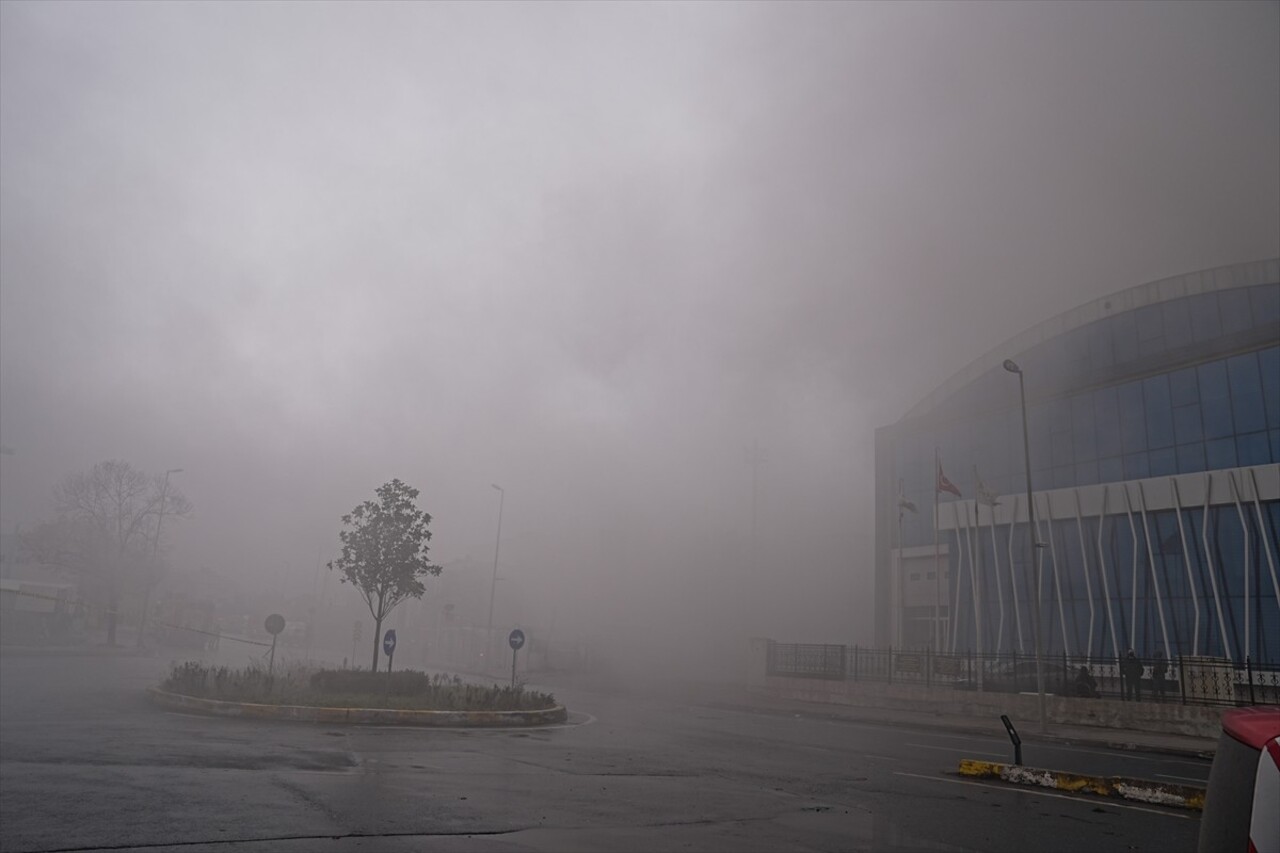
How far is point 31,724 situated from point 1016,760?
14615 mm

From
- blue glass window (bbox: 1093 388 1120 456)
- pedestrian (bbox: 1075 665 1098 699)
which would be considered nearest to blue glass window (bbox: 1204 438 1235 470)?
blue glass window (bbox: 1093 388 1120 456)

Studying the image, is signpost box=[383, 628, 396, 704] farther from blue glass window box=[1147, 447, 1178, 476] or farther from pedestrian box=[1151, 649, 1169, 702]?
blue glass window box=[1147, 447, 1178, 476]

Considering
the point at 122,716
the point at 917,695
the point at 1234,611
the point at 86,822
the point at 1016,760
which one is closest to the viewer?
the point at 86,822

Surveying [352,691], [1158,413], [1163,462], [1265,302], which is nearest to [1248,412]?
[1158,413]

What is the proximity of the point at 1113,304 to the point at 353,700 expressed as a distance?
39654 mm

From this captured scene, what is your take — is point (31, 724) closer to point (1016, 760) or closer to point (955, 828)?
point (955, 828)

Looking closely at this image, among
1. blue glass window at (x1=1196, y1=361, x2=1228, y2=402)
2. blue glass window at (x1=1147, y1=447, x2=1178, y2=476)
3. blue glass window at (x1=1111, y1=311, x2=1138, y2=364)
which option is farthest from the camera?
blue glass window at (x1=1111, y1=311, x2=1138, y2=364)

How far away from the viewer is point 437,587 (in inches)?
2975

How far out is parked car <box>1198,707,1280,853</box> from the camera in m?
2.53

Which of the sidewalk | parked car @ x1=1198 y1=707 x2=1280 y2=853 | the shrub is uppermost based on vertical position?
parked car @ x1=1198 y1=707 x2=1280 y2=853

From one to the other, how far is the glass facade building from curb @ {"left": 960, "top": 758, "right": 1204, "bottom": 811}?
22000mm

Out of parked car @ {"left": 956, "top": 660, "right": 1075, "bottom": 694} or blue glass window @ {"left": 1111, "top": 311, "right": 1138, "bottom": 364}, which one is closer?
parked car @ {"left": 956, "top": 660, "right": 1075, "bottom": 694}

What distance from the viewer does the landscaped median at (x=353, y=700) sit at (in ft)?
55.0

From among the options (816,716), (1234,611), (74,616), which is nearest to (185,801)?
(816,716)
